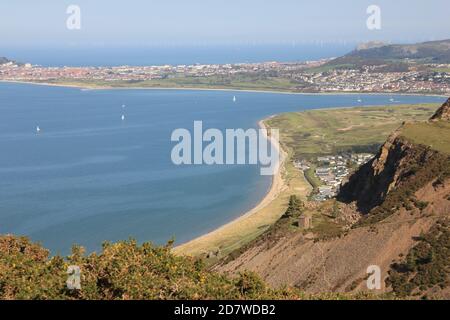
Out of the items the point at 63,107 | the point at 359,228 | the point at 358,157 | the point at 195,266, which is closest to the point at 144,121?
the point at 63,107

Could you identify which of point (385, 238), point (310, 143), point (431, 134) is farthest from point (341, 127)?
point (385, 238)

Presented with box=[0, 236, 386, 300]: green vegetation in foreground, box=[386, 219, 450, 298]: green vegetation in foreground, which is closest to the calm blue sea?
box=[386, 219, 450, 298]: green vegetation in foreground

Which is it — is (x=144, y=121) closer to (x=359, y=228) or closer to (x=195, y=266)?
(x=359, y=228)

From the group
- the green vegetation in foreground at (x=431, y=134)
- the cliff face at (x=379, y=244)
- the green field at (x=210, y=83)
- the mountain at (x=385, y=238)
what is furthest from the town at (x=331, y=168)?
the green field at (x=210, y=83)

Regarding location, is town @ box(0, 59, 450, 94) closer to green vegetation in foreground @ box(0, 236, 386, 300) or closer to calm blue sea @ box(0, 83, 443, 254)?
calm blue sea @ box(0, 83, 443, 254)

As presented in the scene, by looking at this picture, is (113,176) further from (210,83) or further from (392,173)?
(210,83)

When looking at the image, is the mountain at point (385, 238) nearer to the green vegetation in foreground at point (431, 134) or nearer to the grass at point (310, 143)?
the green vegetation in foreground at point (431, 134)
